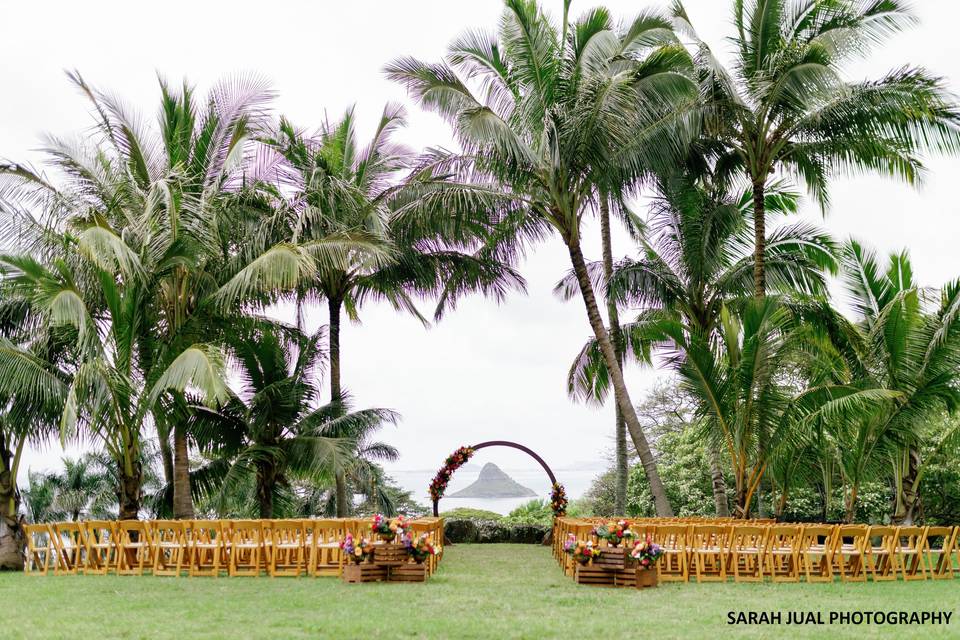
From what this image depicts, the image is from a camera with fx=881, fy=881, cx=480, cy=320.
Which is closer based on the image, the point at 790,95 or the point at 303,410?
the point at 790,95

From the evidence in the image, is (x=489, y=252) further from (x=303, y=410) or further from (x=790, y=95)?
(x=790, y=95)

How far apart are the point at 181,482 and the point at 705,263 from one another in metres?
11.0

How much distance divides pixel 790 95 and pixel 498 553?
10009mm

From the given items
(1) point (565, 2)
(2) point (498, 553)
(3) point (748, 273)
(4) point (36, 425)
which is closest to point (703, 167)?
(3) point (748, 273)

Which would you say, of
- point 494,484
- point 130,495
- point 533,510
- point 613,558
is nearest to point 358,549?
point 613,558

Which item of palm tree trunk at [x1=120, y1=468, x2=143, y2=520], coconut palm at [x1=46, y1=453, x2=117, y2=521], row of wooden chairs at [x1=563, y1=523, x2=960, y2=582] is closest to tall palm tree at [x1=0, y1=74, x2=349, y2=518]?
palm tree trunk at [x1=120, y1=468, x2=143, y2=520]

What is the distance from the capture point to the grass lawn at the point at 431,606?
7.53 meters

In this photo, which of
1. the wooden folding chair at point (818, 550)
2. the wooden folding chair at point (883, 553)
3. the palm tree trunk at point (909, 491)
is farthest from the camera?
the palm tree trunk at point (909, 491)

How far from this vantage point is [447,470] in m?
19.9

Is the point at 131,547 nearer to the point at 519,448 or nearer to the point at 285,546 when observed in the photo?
→ the point at 285,546

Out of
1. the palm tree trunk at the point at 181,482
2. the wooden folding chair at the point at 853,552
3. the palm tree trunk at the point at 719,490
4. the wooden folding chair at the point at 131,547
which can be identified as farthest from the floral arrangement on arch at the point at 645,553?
the palm tree trunk at the point at 181,482

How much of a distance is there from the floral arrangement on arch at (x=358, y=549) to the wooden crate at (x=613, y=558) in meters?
2.86

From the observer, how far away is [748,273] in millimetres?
18859

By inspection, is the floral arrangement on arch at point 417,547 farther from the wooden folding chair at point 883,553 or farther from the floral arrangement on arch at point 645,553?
the wooden folding chair at point 883,553
